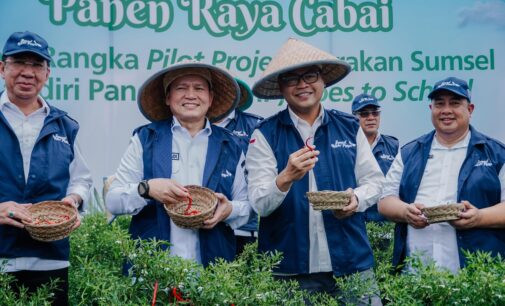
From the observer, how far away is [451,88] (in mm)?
3725

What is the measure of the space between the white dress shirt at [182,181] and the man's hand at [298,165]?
355mm

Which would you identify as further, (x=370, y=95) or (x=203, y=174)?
(x=370, y=95)

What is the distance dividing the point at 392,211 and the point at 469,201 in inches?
15.7

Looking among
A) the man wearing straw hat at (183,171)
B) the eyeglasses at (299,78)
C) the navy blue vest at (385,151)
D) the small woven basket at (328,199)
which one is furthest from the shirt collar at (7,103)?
the navy blue vest at (385,151)

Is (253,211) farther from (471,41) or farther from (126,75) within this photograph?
(471,41)

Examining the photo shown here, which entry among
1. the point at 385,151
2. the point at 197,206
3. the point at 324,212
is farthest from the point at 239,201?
the point at 385,151

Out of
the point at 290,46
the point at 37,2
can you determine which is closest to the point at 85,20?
the point at 37,2

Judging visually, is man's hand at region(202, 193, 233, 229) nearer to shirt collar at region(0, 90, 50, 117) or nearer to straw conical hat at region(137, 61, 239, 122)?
straw conical hat at region(137, 61, 239, 122)

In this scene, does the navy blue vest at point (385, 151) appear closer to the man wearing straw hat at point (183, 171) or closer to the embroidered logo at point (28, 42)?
the man wearing straw hat at point (183, 171)

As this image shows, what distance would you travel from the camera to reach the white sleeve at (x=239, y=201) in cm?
338

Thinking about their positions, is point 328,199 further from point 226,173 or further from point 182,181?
point 182,181

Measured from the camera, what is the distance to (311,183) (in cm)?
342

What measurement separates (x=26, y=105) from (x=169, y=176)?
31.3 inches

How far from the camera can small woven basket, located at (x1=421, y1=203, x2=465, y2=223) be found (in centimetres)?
338
